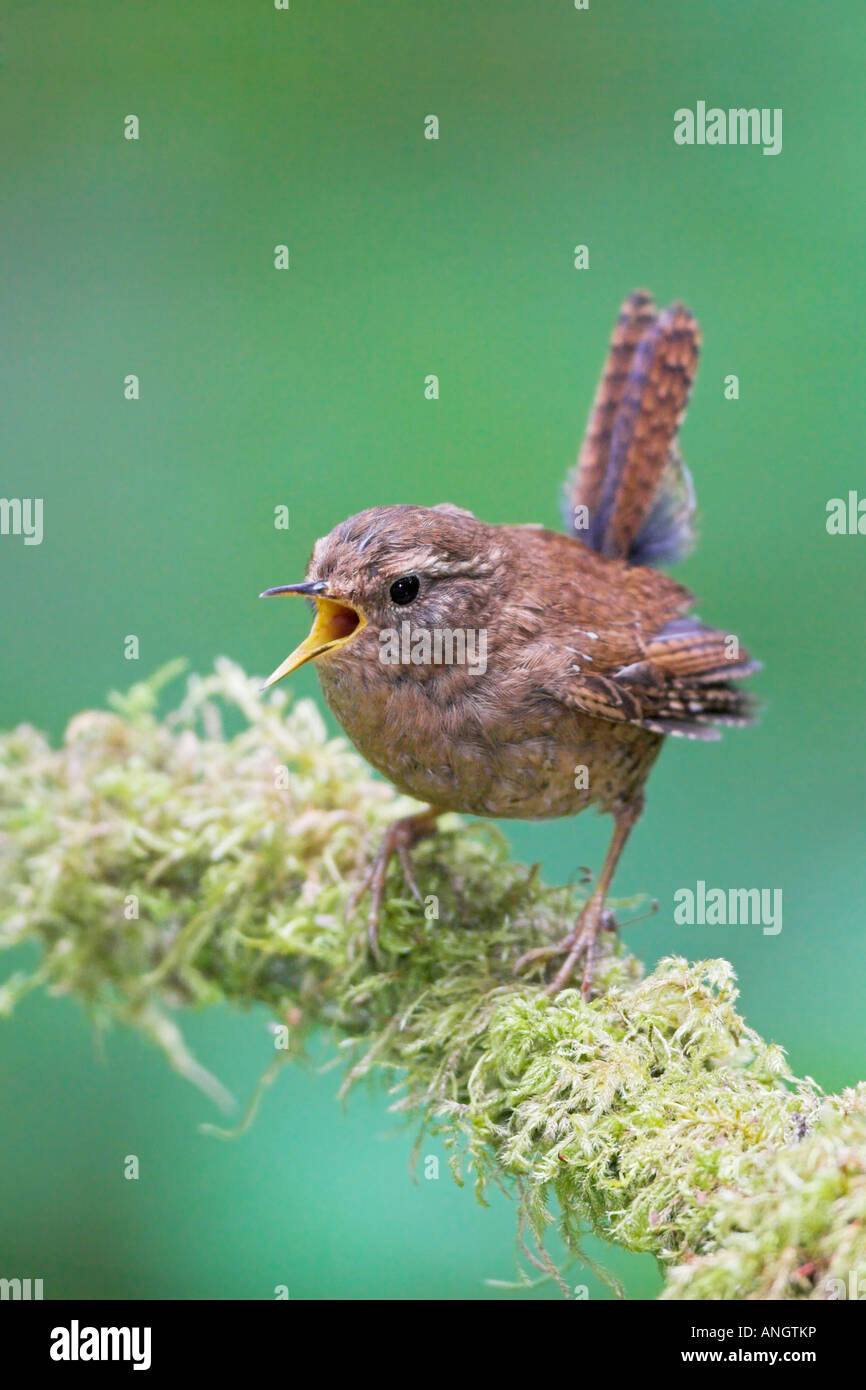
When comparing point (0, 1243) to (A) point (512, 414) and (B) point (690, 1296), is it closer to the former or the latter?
(B) point (690, 1296)

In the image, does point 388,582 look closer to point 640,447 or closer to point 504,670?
point 504,670

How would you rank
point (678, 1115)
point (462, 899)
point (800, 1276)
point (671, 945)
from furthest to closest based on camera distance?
point (671, 945)
point (462, 899)
point (678, 1115)
point (800, 1276)

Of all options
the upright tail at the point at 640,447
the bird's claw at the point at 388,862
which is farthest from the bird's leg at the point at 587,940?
the upright tail at the point at 640,447

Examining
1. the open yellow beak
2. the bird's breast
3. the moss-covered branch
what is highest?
the open yellow beak

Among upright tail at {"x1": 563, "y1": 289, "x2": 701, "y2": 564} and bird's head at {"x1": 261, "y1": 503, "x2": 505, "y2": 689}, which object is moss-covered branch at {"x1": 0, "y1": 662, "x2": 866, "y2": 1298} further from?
upright tail at {"x1": 563, "y1": 289, "x2": 701, "y2": 564}

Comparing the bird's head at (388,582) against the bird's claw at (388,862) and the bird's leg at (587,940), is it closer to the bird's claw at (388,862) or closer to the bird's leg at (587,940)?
the bird's claw at (388,862)

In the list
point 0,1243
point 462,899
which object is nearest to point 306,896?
point 462,899

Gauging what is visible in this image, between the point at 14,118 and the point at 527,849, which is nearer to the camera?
the point at 527,849

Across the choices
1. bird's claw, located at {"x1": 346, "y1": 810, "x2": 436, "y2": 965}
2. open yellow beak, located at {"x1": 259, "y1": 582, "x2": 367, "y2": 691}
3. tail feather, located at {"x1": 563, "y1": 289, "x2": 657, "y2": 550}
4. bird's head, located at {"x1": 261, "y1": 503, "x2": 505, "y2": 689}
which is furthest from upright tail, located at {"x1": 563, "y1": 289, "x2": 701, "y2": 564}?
open yellow beak, located at {"x1": 259, "y1": 582, "x2": 367, "y2": 691}
